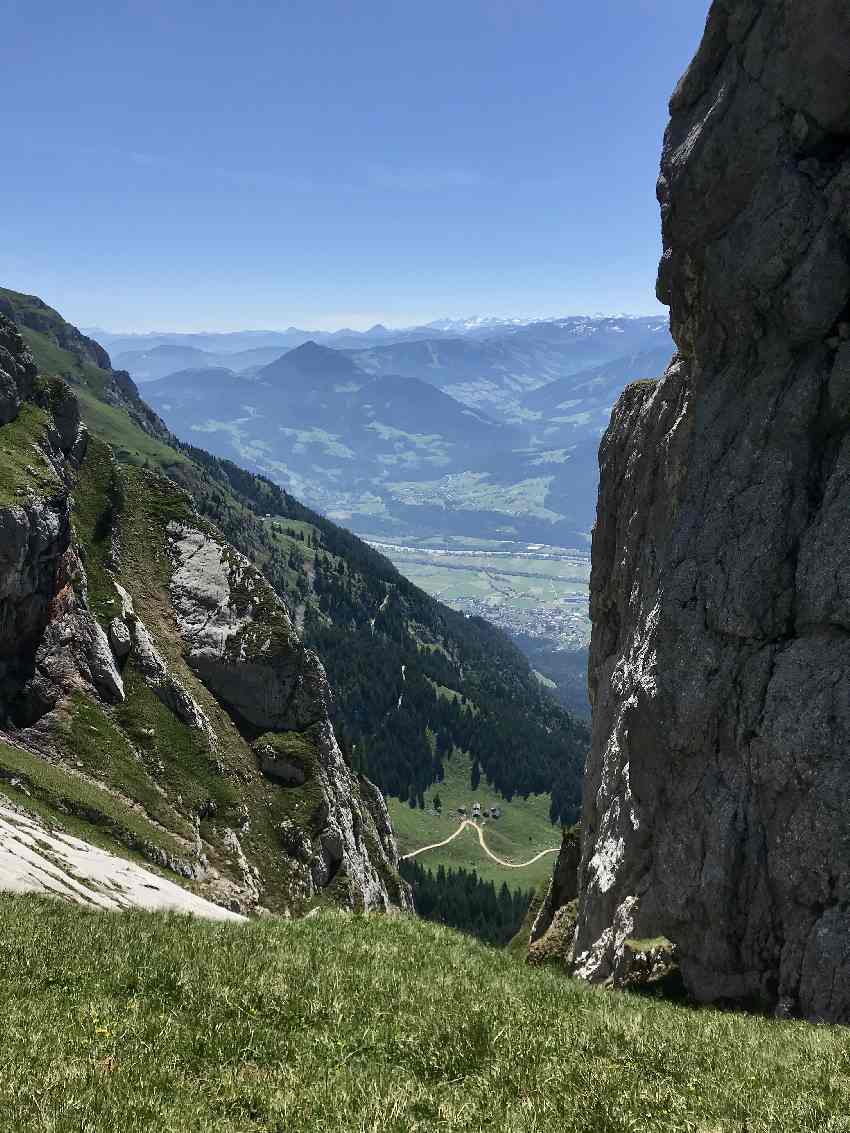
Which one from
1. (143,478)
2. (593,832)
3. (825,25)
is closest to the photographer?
(825,25)

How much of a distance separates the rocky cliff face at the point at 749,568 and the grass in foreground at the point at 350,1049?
8159 millimetres

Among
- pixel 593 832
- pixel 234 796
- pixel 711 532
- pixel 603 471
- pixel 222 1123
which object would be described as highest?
pixel 603 471

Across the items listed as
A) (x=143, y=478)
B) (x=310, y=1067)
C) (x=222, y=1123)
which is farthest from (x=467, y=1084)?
(x=143, y=478)

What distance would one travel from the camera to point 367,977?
1698 centimetres

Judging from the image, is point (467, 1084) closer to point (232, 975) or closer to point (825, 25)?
point (232, 975)

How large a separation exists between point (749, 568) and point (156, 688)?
219ft

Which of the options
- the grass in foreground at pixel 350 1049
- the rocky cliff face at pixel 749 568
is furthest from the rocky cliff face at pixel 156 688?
the grass in foreground at pixel 350 1049

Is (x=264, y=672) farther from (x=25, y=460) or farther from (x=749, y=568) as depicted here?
(x=749, y=568)

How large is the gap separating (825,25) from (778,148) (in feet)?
14.1

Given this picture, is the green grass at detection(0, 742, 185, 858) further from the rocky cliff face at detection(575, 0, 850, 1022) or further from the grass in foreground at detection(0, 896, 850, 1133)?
the grass in foreground at detection(0, 896, 850, 1133)

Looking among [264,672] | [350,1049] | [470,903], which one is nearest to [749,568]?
[350,1049]

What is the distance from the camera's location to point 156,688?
82.2 metres

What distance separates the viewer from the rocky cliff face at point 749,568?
26.4 meters

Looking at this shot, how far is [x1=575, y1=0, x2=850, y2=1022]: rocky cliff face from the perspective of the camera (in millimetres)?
26422
